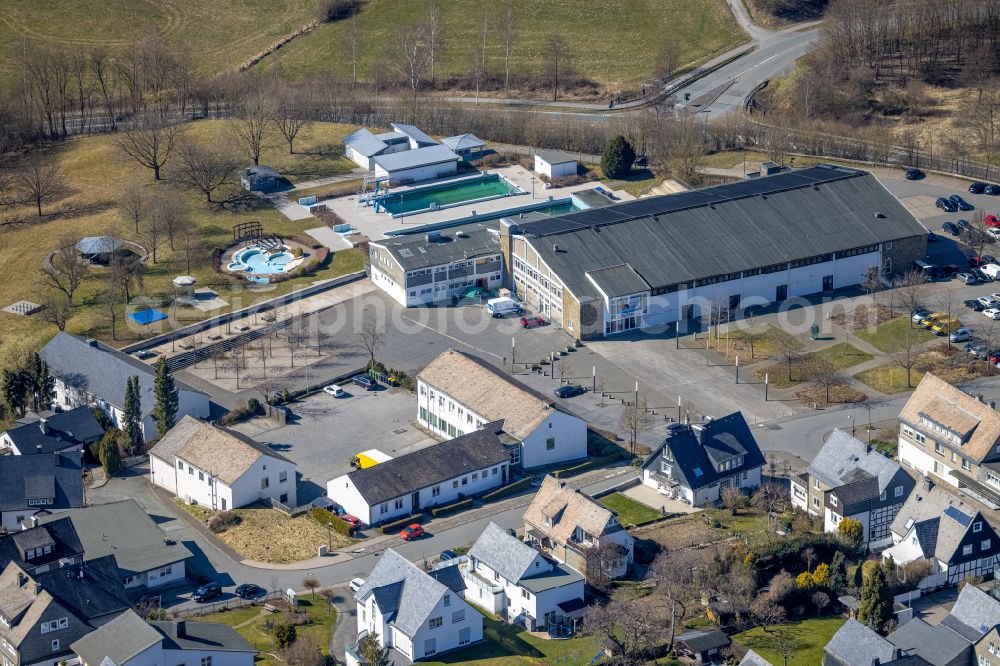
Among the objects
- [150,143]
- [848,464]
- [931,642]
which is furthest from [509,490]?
[150,143]

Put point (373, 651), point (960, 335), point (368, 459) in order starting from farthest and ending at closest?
point (960, 335), point (368, 459), point (373, 651)

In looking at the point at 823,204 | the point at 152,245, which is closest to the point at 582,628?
the point at 823,204

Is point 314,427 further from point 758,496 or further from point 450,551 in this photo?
point 758,496

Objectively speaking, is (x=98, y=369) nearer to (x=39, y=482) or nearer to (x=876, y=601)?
(x=39, y=482)

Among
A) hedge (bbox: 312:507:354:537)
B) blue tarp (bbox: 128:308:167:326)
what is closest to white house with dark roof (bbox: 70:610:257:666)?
hedge (bbox: 312:507:354:537)

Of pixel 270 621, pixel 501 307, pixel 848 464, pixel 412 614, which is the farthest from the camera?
pixel 501 307

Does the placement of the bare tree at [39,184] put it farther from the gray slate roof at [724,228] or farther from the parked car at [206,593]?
the parked car at [206,593]

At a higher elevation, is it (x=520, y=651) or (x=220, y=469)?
(x=220, y=469)
